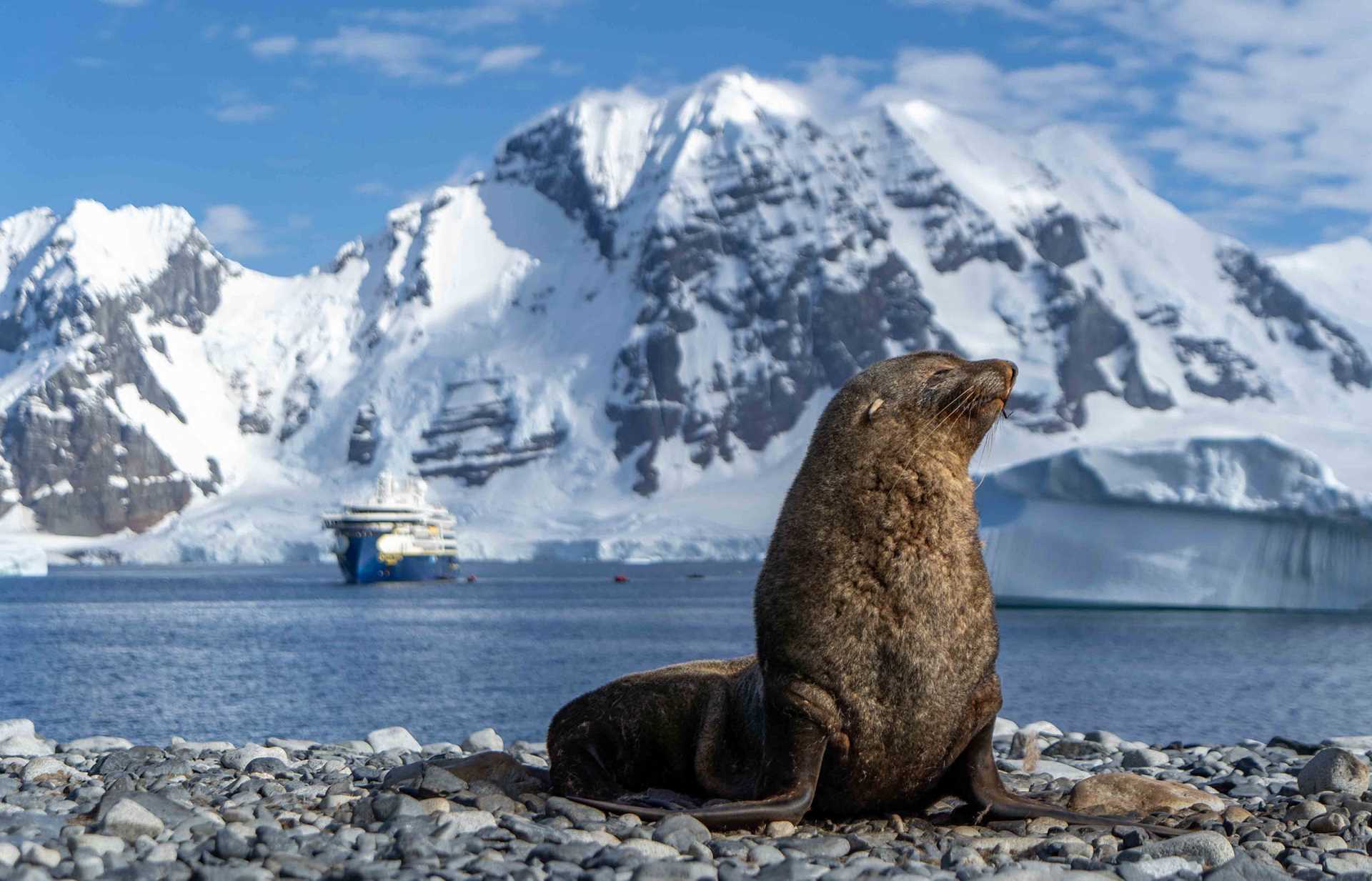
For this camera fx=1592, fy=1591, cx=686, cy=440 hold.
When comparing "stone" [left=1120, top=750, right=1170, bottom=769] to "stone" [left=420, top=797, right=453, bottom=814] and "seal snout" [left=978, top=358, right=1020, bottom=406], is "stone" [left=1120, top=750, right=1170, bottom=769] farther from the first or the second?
"stone" [left=420, top=797, right=453, bottom=814]

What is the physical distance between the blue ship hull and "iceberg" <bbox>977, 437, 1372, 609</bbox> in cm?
5985

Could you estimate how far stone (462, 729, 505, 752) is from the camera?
1397 centimetres

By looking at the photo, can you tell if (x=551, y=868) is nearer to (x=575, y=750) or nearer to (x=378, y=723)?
(x=575, y=750)

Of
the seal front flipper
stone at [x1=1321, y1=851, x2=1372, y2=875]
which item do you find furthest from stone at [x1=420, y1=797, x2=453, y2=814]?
stone at [x1=1321, y1=851, x2=1372, y2=875]

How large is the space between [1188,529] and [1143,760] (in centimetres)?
3516

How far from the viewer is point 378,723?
28141 millimetres

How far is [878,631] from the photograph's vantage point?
696 centimetres

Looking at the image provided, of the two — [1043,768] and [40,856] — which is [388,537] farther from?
[40,856]

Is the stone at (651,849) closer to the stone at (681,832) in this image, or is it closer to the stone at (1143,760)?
the stone at (681,832)

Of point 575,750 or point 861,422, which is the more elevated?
point 861,422

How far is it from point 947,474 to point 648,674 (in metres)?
1.98

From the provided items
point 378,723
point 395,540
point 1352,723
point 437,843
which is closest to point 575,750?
point 437,843

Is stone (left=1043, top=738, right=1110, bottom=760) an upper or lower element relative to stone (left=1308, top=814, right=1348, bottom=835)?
lower

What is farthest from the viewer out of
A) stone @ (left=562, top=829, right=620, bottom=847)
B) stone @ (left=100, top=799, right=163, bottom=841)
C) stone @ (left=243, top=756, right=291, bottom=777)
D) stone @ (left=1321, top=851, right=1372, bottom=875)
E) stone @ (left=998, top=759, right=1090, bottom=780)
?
stone @ (left=998, top=759, right=1090, bottom=780)
